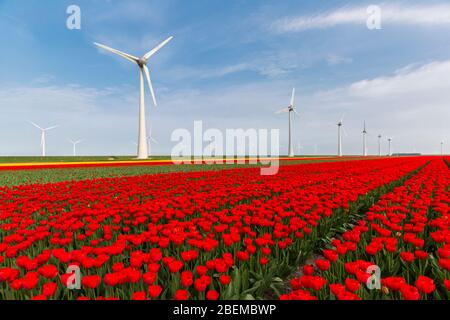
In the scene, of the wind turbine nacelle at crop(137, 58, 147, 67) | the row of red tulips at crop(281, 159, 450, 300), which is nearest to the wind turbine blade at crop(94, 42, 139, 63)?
the wind turbine nacelle at crop(137, 58, 147, 67)

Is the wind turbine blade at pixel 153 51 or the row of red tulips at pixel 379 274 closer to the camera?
the row of red tulips at pixel 379 274

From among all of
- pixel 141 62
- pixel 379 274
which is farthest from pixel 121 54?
pixel 379 274

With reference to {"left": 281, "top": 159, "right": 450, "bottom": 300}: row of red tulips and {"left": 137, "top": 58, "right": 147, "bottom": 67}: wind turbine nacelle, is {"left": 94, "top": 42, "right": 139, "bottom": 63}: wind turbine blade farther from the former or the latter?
{"left": 281, "top": 159, "right": 450, "bottom": 300}: row of red tulips

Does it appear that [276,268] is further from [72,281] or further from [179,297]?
[72,281]

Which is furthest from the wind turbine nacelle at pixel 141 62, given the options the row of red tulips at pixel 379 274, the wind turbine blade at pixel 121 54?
the row of red tulips at pixel 379 274

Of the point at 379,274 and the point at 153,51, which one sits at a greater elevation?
the point at 153,51

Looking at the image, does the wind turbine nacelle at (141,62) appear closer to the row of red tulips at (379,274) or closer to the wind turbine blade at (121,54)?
the wind turbine blade at (121,54)

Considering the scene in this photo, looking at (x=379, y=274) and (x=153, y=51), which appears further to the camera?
(x=153, y=51)

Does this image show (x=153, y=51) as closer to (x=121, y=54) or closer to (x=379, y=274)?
(x=121, y=54)

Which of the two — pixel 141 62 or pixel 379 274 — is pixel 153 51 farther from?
pixel 379 274
